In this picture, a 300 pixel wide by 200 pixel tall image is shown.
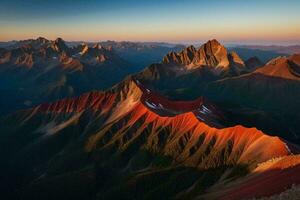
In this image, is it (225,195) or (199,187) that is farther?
(199,187)

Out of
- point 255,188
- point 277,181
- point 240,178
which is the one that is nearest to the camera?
point 277,181

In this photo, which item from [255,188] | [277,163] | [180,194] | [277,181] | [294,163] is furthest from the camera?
[180,194]

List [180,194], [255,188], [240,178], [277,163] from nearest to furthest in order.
Answer: [255,188]
[277,163]
[240,178]
[180,194]

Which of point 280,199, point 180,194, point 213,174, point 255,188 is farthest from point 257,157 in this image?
point 280,199

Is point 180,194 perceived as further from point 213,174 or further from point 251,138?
point 251,138

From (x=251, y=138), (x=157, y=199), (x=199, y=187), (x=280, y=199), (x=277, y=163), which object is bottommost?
(x=157, y=199)

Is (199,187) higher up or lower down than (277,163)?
lower down

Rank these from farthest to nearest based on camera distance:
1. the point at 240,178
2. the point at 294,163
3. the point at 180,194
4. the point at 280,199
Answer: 1. the point at 180,194
2. the point at 240,178
3. the point at 294,163
4. the point at 280,199

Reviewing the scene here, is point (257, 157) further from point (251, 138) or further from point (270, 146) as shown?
point (251, 138)

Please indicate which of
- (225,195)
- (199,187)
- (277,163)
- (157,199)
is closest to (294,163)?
(277,163)
